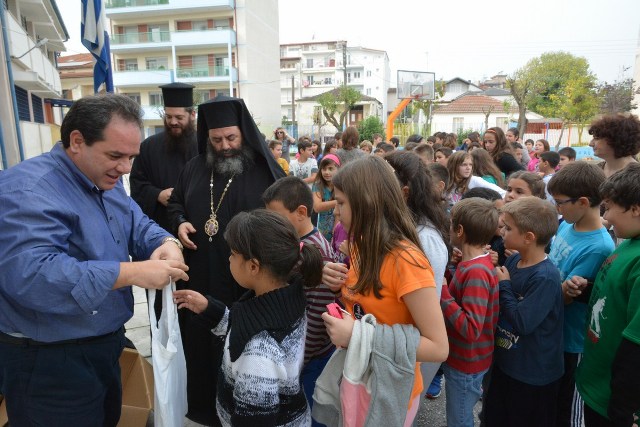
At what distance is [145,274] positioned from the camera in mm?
1664

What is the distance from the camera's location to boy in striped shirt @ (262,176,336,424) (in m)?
2.36

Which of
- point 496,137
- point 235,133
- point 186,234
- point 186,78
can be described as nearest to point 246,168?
point 235,133

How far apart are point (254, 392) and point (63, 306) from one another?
2.54 feet

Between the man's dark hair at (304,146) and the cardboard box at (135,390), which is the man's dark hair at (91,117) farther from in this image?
the man's dark hair at (304,146)

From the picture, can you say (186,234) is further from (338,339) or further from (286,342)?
(338,339)

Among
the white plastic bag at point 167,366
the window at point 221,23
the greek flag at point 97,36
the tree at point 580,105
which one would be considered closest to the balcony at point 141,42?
the window at point 221,23

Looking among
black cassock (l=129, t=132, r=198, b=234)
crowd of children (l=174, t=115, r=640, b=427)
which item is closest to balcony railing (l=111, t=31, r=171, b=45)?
black cassock (l=129, t=132, r=198, b=234)

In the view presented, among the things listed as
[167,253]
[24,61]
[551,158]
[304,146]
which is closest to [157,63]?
[24,61]

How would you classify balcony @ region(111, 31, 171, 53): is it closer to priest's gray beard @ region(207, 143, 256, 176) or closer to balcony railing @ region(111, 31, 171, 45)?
balcony railing @ region(111, 31, 171, 45)

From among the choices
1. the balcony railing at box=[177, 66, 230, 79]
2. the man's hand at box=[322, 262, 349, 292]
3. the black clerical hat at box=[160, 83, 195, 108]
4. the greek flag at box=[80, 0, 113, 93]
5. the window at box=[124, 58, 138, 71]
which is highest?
the window at box=[124, 58, 138, 71]

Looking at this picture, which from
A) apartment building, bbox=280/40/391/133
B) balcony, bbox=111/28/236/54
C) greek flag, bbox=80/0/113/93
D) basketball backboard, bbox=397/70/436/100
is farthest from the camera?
apartment building, bbox=280/40/391/133

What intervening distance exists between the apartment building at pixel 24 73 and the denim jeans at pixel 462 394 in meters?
5.66

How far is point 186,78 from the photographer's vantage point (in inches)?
1277

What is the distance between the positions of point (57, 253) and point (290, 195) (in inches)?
51.6
